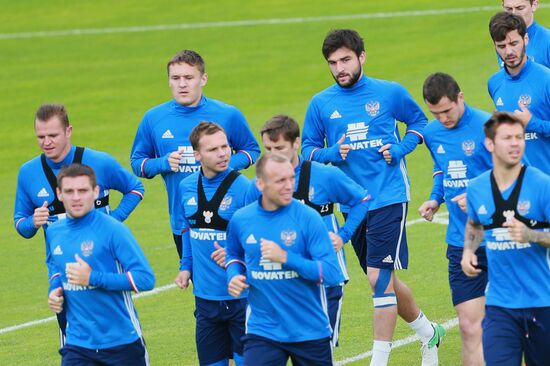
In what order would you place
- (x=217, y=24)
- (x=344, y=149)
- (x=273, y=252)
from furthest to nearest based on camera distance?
(x=217, y=24)
(x=344, y=149)
(x=273, y=252)

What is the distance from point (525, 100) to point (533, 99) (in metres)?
0.07

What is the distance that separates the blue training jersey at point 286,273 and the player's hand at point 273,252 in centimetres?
20

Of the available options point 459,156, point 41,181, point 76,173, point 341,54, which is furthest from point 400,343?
point 76,173

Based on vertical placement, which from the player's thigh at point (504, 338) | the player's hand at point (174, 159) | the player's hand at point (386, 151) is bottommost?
the player's thigh at point (504, 338)

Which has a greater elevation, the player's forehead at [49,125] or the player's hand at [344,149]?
the player's forehead at [49,125]

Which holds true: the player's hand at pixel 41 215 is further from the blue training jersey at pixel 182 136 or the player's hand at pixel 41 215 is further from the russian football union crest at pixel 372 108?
the russian football union crest at pixel 372 108

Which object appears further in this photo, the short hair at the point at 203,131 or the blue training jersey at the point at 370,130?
the blue training jersey at the point at 370,130

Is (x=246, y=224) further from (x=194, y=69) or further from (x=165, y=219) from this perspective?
(x=165, y=219)

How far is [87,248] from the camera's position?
920 centimetres

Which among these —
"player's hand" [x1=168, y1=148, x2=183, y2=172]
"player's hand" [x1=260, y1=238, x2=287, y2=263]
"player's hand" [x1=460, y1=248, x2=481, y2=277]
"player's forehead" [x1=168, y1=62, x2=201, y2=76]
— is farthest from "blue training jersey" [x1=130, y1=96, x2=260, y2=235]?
"player's hand" [x1=460, y1=248, x2=481, y2=277]

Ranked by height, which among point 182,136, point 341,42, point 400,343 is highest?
point 341,42

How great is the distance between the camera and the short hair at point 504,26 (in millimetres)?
11086

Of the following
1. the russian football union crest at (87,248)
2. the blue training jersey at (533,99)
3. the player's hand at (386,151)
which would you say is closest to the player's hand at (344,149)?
the player's hand at (386,151)

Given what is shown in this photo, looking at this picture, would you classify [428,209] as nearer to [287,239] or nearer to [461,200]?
[461,200]
